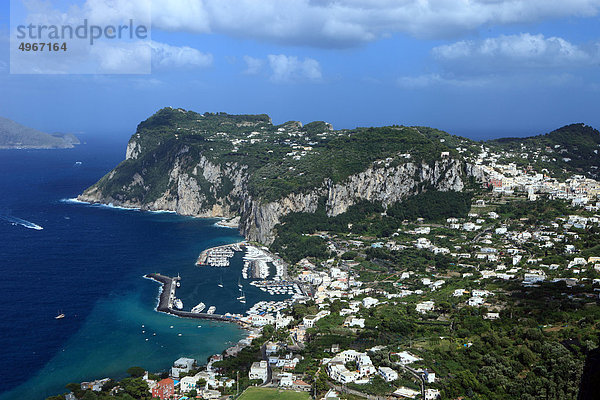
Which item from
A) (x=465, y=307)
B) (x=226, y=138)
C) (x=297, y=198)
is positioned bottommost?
(x=465, y=307)

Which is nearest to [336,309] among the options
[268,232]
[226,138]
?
[268,232]

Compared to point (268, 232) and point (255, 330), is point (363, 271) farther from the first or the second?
point (268, 232)

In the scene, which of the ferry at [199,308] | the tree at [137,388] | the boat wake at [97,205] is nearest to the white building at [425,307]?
the ferry at [199,308]

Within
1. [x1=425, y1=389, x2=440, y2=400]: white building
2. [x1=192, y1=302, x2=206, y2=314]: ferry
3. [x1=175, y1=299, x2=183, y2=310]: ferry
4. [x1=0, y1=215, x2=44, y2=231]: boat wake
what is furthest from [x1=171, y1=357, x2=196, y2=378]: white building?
[x1=0, y1=215, x2=44, y2=231]: boat wake

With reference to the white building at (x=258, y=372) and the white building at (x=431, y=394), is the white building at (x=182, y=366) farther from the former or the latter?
the white building at (x=431, y=394)

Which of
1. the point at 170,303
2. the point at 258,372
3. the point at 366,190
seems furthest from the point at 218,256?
the point at 258,372

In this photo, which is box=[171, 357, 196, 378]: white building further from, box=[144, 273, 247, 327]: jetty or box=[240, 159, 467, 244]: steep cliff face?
box=[240, 159, 467, 244]: steep cliff face
